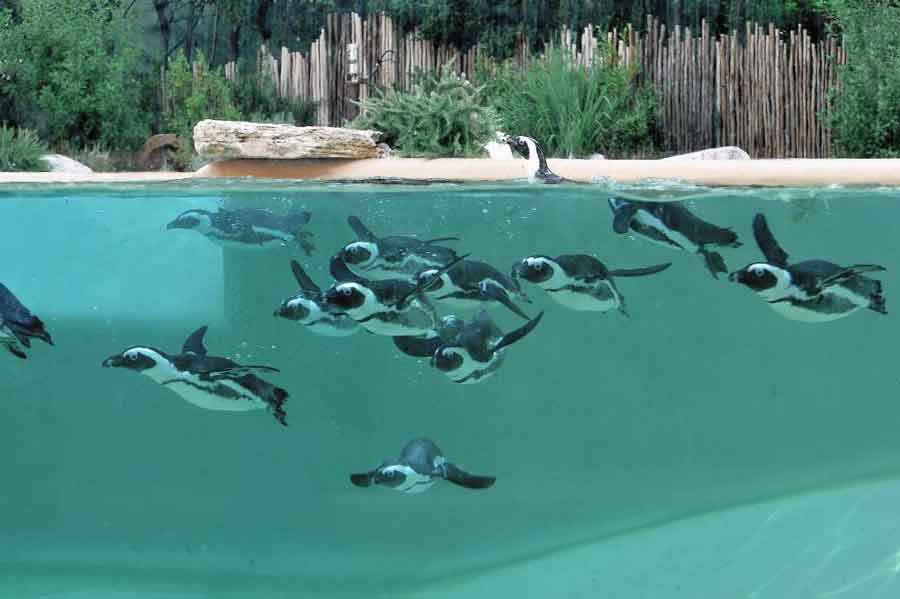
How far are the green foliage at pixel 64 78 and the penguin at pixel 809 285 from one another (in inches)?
330

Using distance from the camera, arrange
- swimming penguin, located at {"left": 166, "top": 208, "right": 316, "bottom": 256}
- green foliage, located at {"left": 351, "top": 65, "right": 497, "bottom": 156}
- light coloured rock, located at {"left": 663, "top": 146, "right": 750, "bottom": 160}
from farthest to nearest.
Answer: light coloured rock, located at {"left": 663, "top": 146, "right": 750, "bottom": 160} < green foliage, located at {"left": 351, "top": 65, "right": 497, "bottom": 156} < swimming penguin, located at {"left": 166, "top": 208, "right": 316, "bottom": 256}

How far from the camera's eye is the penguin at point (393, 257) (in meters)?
7.45

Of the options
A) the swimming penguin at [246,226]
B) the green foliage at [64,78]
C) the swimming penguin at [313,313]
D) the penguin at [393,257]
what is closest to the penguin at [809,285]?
the penguin at [393,257]

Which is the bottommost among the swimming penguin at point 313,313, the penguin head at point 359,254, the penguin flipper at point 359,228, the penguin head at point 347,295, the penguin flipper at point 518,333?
the penguin flipper at point 518,333

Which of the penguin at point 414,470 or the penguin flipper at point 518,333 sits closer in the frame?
the penguin at point 414,470

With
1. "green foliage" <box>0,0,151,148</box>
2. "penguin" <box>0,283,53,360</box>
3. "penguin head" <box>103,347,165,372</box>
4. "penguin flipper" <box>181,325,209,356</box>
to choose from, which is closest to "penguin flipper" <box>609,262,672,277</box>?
"penguin flipper" <box>181,325,209,356</box>

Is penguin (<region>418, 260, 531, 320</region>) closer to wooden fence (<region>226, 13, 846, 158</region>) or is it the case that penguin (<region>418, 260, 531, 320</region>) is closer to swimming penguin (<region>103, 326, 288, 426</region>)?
swimming penguin (<region>103, 326, 288, 426</region>)

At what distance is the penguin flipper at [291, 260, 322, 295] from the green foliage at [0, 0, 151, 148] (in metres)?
6.53

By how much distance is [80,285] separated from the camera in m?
8.34

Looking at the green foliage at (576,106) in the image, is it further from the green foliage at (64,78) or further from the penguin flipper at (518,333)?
the penguin flipper at (518,333)

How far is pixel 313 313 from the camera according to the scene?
25.0 feet

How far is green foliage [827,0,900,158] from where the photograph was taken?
11.7 meters

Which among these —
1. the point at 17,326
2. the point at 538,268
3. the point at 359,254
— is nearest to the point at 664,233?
the point at 538,268

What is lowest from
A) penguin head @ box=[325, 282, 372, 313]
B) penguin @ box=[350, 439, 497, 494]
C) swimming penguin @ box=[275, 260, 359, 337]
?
penguin @ box=[350, 439, 497, 494]
